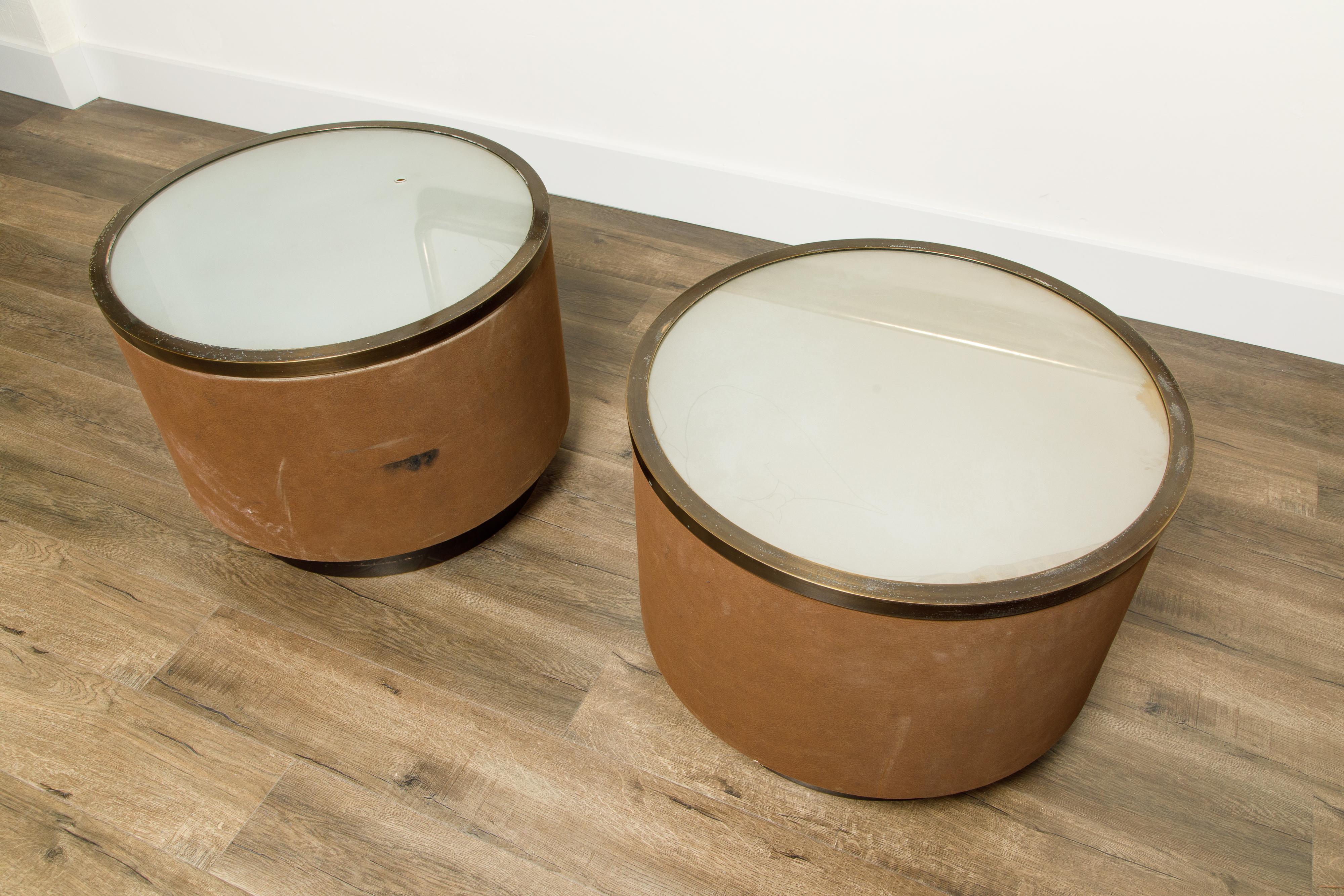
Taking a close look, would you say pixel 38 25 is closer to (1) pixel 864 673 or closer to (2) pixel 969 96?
(2) pixel 969 96

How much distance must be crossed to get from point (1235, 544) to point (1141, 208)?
782mm

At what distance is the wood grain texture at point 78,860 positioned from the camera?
1207 millimetres

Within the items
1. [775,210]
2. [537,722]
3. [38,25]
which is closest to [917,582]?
[537,722]

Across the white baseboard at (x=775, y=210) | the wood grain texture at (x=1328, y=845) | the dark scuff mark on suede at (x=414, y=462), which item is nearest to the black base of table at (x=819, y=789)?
the wood grain texture at (x=1328, y=845)

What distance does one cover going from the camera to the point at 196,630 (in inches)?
59.6

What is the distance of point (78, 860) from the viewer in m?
1.23

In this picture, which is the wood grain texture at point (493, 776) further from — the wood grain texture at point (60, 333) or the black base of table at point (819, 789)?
the wood grain texture at point (60, 333)

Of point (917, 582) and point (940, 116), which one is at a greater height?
point (917, 582)

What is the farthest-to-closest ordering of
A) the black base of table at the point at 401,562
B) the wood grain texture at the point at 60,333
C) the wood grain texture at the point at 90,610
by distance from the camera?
the wood grain texture at the point at 60,333
the black base of table at the point at 401,562
the wood grain texture at the point at 90,610

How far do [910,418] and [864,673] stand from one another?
319 mm

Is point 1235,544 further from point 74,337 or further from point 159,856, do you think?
point 74,337

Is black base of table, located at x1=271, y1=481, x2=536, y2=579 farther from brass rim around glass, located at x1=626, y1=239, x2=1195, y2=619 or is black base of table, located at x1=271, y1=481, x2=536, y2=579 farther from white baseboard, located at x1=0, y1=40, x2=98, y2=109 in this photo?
white baseboard, located at x1=0, y1=40, x2=98, y2=109

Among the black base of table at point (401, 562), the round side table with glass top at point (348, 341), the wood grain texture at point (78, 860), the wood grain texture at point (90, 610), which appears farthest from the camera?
the black base of table at point (401, 562)

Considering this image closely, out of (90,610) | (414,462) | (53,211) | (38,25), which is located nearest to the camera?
(414,462)
